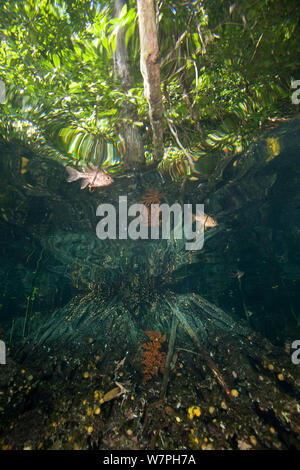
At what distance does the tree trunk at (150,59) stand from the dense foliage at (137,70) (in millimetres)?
399

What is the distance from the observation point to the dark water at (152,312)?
3.03 meters

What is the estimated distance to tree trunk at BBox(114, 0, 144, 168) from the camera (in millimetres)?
3211

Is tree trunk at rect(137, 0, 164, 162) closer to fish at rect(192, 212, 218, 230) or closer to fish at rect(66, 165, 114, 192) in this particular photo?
fish at rect(66, 165, 114, 192)

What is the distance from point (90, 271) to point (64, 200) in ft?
11.5

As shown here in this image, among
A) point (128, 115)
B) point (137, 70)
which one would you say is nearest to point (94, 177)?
point (128, 115)

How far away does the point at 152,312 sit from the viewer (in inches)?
266

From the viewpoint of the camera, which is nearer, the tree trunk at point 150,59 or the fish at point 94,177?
the tree trunk at point 150,59

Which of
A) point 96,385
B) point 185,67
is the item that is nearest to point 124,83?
point 185,67

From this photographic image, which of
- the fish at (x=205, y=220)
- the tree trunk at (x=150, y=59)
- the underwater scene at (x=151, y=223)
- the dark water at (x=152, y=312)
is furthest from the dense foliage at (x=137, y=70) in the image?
the fish at (x=205, y=220)

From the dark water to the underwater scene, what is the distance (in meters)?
0.04

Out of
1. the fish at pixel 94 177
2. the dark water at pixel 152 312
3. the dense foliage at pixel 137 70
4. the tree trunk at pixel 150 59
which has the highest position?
the dense foliage at pixel 137 70

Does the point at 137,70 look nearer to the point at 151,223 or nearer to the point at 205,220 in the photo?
the point at 151,223

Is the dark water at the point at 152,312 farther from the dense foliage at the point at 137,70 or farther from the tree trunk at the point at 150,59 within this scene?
the tree trunk at the point at 150,59

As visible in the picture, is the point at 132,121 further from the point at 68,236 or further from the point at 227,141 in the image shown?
the point at 68,236
